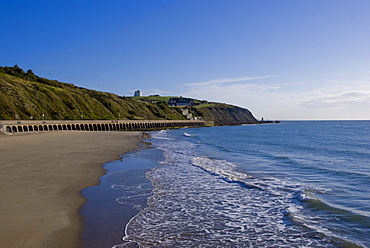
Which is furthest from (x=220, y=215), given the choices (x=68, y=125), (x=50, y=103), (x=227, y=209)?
(x=50, y=103)

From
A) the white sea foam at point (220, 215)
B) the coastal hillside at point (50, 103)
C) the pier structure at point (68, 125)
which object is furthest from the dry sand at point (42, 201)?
the coastal hillside at point (50, 103)

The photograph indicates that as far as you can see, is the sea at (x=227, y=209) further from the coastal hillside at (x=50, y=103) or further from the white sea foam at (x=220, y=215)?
the coastal hillside at (x=50, y=103)

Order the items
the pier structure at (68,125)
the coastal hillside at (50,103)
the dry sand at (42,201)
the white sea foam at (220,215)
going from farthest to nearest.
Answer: the coastal hillside at (50,103) < the pier structure at (68,125) < the white sea foam at (220,215) < the dry sand at (42,201)

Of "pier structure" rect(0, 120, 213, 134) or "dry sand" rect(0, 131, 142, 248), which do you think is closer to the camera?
"dry sand" rect(0, 131, 142, 248)

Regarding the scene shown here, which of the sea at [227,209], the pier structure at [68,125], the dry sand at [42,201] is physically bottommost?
the sea at [227,209]

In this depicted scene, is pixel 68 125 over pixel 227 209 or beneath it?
over

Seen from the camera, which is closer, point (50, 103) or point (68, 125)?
point (68, 125)

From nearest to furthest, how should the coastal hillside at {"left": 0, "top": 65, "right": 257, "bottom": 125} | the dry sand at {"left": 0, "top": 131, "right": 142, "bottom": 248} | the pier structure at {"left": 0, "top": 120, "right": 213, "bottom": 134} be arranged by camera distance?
1. the dry sand at {"left": 0, "top": 131, "right": 142, "bottom": 248}
2. the pier structure at {"left": 0, "top": 120, "right": 213, "bottom": 134}
3. the coastal hillside at {"left": 0, "top": 65, "right": 257, "bottom": 125}

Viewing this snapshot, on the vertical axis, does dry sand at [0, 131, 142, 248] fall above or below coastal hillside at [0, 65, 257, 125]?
below

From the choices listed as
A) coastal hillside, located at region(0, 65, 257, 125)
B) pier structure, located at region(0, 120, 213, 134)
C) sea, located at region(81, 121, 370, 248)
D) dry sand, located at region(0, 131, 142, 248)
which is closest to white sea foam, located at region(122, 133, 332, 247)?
sea, located at region(81, 121, 370, 248)

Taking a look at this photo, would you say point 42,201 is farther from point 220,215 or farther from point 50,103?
point 50,103

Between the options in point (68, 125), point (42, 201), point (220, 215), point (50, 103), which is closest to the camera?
point (220, 215)

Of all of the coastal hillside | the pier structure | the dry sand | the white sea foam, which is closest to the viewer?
the dry sand

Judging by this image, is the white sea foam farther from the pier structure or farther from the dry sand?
the pier structure
